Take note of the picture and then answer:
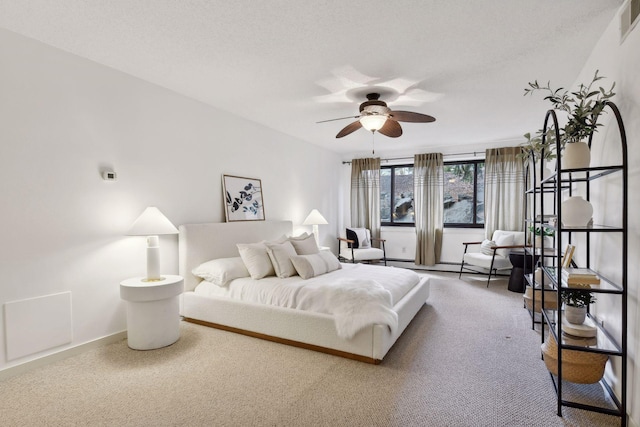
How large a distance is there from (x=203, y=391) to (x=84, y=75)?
2784mm

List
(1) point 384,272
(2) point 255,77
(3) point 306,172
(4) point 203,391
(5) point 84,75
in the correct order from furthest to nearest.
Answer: (3) point 306,172
(1) point 384,272
(2) point 255,77
(5) point 84,75
(4) point 203,391

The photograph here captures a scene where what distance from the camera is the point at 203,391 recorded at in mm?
2297

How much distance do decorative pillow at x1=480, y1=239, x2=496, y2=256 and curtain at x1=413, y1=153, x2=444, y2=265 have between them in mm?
854

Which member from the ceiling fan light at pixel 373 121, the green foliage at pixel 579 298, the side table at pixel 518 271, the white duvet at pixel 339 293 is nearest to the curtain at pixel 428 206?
the side table at pixel 518 271

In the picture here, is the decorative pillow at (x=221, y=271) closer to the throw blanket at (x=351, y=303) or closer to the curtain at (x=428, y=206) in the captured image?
the throw blanket at (x=351, y=303)

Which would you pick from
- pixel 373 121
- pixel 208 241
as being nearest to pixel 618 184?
pixel 373 121

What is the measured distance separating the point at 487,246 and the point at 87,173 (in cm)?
580

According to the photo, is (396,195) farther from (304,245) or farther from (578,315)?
(578,315)

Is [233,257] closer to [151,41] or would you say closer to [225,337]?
[225,337]

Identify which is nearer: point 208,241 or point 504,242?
point 208,241

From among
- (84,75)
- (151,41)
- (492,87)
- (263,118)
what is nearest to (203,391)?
(151,41)

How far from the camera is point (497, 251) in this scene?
18.4ft

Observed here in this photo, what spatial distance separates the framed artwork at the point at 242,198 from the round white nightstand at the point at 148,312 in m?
1.50

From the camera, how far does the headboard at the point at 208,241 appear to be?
3682mm
